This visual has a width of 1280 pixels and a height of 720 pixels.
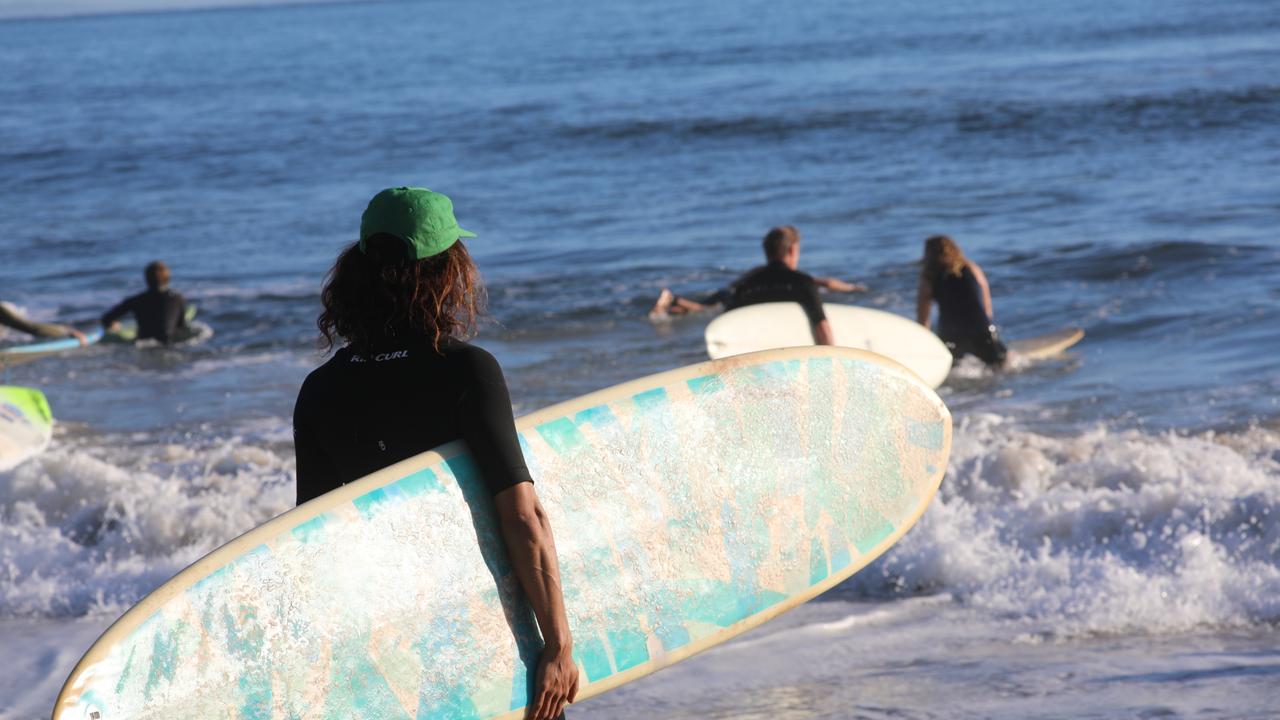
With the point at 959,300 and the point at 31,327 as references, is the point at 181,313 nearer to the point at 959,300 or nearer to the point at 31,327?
the point at 31,327

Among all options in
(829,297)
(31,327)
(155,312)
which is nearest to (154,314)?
(155,312)

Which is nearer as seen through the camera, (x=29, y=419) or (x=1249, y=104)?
(x=29, y=419)

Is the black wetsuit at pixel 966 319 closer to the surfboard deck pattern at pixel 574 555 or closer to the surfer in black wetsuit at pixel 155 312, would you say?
the surfboard deck pattern at pixel 574 555

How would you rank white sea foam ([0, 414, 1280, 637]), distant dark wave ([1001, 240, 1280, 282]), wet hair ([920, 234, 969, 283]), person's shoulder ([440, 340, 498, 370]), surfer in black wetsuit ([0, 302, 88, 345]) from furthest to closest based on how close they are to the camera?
distant dark wave ([1001, 240, 1280, 282]) < surfer in black wetsuit ([0, 302, 88, 345]) < wet hair ([920, 234, 969, 283]) < white sea foam ([0, 414, 1280, 637]) < person's shoulder ([440, 340, 498, 370])

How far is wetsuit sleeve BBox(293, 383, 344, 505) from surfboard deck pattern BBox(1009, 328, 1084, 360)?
751 centimetres

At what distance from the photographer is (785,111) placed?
2612 centimetres

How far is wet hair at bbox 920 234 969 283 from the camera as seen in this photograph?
870cm

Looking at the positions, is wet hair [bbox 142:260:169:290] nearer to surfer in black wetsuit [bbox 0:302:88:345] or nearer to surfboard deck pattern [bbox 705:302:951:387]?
surfer in black wetsuit [bbox 0:302:88:345]

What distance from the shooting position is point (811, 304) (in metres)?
7.50

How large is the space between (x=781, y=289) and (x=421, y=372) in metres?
5.65

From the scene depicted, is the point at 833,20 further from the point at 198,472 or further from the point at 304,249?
the point at 198,472

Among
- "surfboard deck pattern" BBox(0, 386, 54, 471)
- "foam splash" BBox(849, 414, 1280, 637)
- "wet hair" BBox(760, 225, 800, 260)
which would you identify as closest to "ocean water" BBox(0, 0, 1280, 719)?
"foam splash" BBox(849, 414, 1280, 637)

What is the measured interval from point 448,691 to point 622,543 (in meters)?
0.44

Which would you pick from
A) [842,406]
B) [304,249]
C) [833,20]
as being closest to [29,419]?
[842,406]
